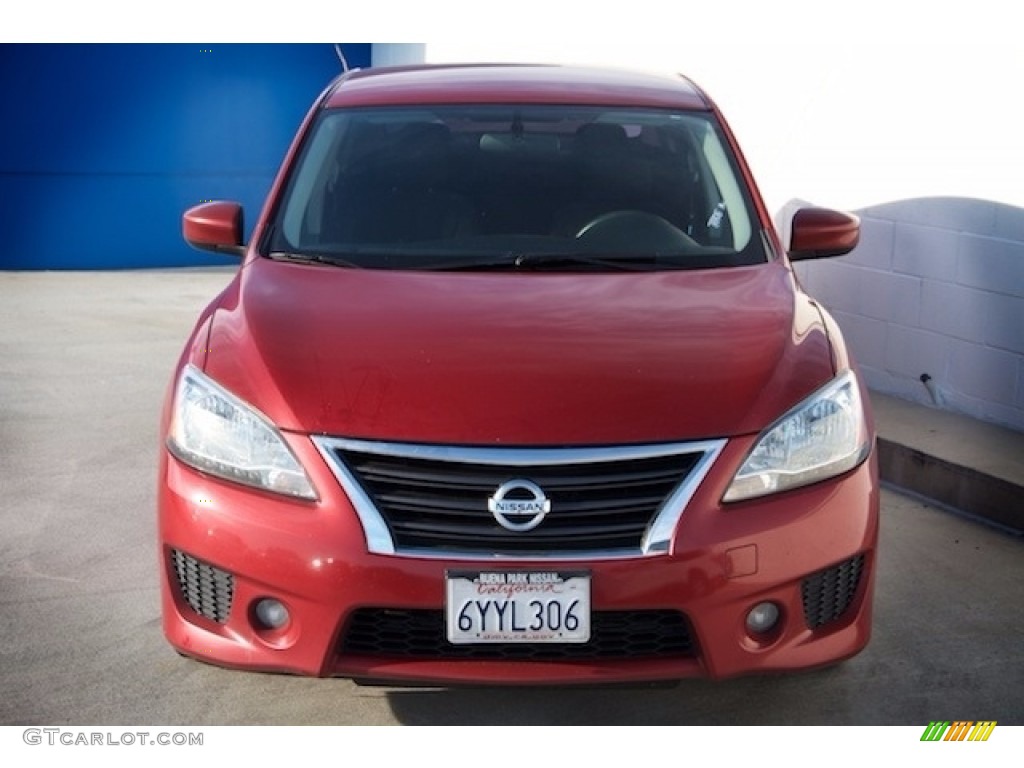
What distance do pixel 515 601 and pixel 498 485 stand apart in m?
0.26

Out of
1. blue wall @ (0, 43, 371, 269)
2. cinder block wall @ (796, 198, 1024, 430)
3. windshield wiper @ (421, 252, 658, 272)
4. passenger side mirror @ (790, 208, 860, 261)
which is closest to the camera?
windshield wiper @ (421, 252, 658, 272)

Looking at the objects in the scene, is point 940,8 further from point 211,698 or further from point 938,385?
point 211,698

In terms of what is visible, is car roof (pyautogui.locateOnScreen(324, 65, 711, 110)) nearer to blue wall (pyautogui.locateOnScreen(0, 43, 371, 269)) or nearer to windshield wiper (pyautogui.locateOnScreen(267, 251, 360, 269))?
windshield wiper (pyautogui.locateOnScreen(267, 251, 360, 269))

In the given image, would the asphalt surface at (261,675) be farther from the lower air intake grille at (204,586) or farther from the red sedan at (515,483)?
the lower air intake grille at (204,586)

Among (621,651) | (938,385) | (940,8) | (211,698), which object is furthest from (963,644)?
(940,8)

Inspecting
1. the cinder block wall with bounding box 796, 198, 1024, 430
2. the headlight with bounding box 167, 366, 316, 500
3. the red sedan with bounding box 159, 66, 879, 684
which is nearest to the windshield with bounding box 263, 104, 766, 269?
the red sedan with bounding box 159, 66, 879, 684

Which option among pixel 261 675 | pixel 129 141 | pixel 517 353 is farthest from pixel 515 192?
pixel 129 141

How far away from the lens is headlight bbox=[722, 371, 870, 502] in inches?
145

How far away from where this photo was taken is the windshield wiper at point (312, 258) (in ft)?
15.0

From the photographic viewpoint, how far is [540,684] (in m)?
3.59

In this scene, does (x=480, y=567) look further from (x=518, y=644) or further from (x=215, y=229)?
(x=215, y=229)

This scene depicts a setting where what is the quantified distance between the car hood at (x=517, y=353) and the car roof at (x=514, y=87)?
927 millimetres

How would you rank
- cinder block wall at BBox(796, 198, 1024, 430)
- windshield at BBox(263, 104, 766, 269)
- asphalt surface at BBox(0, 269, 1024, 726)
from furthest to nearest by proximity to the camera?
cinder block wall at BBox(796, 198, 1024, 430) → windshield at BBox(263, 104, 766, 269) → asphalt surface at BBox(0, 269, 1024, 726)

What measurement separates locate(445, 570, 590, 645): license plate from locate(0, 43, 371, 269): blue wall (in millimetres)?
9067
